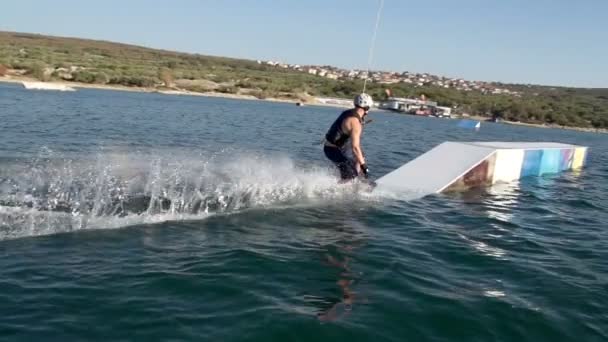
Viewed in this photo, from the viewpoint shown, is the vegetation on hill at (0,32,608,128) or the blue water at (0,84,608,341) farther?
the vegetation on hill at (0,32,608,128)

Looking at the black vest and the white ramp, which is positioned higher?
the black vest

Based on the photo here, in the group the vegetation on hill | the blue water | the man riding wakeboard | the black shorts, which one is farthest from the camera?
the vegetation on hill

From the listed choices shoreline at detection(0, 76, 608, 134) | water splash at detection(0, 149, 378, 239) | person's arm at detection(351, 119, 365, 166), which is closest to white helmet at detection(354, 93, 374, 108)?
person's arm at detection(351, 119, 365, 166)

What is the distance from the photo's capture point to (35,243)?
23.0 ft

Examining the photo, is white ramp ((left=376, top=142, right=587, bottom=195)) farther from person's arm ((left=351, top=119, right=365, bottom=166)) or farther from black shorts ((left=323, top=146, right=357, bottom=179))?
person's arm ((left=351, top=119, right=365, bottom=166))

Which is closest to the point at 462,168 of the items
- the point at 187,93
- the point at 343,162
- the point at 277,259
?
the point at 343,162

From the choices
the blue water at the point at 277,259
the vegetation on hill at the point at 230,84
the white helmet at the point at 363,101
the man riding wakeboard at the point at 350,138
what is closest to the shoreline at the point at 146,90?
the vegetation on hill at the point at 230,84

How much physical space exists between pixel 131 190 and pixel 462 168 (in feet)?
26.5

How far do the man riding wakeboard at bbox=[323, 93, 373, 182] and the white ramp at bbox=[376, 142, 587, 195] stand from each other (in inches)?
47.4

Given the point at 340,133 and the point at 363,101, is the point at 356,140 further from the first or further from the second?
the point at 363,101

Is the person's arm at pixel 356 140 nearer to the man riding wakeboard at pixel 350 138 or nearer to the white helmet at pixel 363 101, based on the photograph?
the man riding wakeboard at pixel 350 138

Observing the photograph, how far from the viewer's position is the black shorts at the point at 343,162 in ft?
38.5

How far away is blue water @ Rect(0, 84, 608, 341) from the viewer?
5207mm

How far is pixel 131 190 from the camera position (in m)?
10.2
